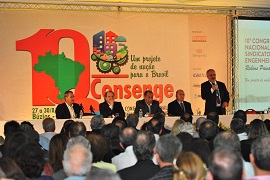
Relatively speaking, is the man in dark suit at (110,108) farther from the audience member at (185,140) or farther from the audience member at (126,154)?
the audience member at (185,140)

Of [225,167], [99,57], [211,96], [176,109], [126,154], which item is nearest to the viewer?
[225,167]

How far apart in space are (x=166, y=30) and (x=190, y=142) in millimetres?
9910

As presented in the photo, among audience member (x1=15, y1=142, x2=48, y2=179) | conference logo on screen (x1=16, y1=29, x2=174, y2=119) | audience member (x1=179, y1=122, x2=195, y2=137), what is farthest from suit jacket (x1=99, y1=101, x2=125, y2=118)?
audience member (x1=15, y1=142, x2=48, y2=179)

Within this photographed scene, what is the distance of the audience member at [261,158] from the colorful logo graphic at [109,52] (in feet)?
34.5

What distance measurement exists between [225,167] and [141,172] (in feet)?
5.00

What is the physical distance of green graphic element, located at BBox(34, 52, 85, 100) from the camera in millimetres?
13672

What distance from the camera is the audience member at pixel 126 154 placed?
18.1ft

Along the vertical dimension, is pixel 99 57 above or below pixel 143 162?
above

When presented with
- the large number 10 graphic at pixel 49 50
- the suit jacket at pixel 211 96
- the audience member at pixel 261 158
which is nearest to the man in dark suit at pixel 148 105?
the suit jacket at pixel 211 96

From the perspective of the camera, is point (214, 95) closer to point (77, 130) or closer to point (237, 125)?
point (237, 125)

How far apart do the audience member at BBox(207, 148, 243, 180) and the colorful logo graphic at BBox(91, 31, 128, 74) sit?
36.4 feet

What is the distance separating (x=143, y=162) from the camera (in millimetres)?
4523

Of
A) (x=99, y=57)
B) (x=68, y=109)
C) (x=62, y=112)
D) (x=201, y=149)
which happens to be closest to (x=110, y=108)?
(x=68, y=109)

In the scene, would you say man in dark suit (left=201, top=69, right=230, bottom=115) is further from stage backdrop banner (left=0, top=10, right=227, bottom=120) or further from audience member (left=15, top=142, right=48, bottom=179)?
audience member (left=15, top=142, right=48, bottom=179)
